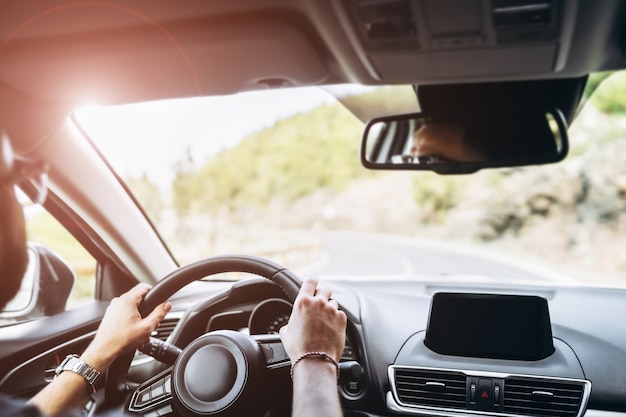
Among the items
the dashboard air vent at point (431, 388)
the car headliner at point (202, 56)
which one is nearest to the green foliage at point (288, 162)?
the car headliner at point (202, 56)

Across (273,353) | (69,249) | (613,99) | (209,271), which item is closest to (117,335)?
(209,271)

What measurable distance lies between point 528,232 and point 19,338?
1006 inches

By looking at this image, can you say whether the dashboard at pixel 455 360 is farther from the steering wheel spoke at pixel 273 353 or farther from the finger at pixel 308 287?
the finger at pixel 308 287

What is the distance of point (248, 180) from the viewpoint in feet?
100

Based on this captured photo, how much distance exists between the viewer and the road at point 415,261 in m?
18.2

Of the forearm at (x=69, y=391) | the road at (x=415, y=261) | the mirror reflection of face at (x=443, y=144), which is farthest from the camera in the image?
the road at (x=415, y=261)

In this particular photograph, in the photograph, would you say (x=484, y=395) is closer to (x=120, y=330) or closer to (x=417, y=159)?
(x=417, y=159)

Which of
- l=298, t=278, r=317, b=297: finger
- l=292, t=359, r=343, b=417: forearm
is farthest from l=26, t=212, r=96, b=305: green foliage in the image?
l=292, t=359, r=343, b=417: forearm

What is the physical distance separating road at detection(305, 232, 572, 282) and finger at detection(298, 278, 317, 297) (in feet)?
40.5

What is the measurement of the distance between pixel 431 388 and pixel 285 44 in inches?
68.6

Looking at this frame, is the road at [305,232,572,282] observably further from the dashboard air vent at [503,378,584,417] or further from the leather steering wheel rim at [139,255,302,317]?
the leather steering wheel rim at [139,255,302,317]

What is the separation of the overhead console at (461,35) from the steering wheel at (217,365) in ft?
3.68

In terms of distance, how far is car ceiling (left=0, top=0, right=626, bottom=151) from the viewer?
239cm

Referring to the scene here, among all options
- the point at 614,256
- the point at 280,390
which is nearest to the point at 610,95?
the point at 614,256
